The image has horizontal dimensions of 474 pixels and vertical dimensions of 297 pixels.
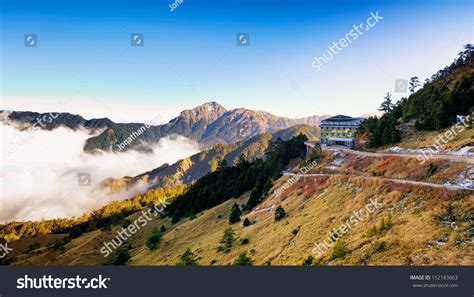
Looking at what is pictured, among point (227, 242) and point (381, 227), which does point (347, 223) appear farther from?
point (227, 242)

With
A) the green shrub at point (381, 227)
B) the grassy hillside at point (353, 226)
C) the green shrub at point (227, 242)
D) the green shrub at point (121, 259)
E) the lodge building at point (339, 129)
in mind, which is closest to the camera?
the grassy hillside at point (353, 226)

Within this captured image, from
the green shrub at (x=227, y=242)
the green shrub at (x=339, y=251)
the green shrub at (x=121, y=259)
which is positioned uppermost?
the green shrub at (x=339, y=251)

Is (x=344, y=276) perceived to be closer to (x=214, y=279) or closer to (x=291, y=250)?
(x=214, y=279)

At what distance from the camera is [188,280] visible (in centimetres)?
2361

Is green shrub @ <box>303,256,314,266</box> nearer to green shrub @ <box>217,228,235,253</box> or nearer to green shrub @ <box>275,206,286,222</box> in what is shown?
green shrub @ <box>217,228,235,253</box>

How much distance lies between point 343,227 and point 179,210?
287ft

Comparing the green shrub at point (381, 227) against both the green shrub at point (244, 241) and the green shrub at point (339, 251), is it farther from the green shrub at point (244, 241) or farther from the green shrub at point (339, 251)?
the green shrub at point (244, 241)

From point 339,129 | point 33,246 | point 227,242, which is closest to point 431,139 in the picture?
point 339,129

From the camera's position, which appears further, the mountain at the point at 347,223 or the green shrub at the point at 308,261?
the green shrub at the point at 308,261

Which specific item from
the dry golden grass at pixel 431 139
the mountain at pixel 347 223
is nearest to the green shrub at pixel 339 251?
the mountain at pixel 347 223

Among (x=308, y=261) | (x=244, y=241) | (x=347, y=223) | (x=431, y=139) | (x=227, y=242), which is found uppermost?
(x=431, y=139)

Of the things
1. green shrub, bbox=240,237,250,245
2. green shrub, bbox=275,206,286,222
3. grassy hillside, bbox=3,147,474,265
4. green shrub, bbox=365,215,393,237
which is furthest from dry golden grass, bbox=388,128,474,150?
green shrub, bbox=240,237,250,245

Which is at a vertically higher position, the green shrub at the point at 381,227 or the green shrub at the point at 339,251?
the green shrub at the point at 381,227

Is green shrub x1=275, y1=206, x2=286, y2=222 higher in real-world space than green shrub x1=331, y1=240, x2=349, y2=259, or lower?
lower
